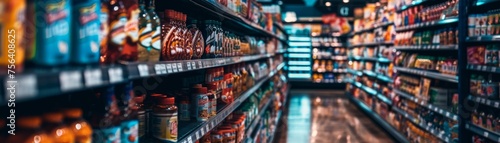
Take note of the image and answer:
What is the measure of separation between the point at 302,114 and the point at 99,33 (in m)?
8.13

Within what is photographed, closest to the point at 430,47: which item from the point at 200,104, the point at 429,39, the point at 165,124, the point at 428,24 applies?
the point at 429,39

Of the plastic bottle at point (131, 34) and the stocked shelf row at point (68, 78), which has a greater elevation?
the plastic bottle at point (131, 34)

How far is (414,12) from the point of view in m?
5.72

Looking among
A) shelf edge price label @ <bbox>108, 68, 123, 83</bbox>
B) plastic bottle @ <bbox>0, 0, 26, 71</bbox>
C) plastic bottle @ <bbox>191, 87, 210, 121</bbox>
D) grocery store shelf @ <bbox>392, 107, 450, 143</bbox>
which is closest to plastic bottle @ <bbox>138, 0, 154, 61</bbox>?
shelf edge price label @ <bbox>108, 68, 123, 83</bbox>

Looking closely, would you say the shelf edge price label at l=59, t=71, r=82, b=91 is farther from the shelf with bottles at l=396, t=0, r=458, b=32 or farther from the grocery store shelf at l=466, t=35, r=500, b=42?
the shelf with bottles at l=396, t=0, r=458, b=32

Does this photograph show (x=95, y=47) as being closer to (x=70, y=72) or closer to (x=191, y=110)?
(x=70, y=72)

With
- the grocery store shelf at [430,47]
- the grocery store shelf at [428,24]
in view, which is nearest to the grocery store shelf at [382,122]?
the grocery store shelf at [430,47]

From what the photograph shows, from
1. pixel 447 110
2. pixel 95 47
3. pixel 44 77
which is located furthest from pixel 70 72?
pixel 447 110

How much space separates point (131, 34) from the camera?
135cm

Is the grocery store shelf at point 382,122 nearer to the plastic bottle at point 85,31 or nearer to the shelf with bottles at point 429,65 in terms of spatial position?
the shelf with bottles at point 429,65

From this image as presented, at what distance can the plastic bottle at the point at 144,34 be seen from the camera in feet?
4.82

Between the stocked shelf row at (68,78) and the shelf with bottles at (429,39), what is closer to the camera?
the stocked shelf row at (68,78)

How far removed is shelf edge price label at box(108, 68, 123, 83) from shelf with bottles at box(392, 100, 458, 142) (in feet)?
13.0

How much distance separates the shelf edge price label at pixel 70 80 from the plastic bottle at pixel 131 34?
366 mm
